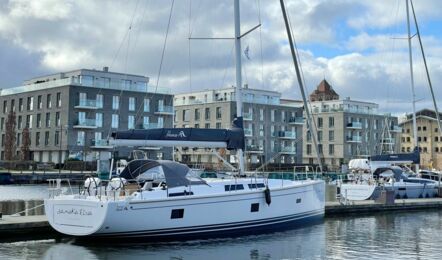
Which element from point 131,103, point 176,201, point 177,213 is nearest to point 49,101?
point 131,103

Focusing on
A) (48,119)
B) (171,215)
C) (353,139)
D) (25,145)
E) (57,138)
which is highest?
(48,119)

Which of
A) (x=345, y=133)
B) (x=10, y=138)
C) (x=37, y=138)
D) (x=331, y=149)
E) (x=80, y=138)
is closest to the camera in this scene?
(x=80, y=138)

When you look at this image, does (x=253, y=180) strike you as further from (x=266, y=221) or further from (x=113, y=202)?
(x=113, y=202)

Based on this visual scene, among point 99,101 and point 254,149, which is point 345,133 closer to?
point 254,149

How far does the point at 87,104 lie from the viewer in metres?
68.2

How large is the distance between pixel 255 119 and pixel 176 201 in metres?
66.1

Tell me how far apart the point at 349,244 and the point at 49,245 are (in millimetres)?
10506

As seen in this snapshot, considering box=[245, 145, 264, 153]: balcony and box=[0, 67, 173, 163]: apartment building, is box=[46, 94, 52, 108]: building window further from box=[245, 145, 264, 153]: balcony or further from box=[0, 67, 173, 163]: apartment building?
box=[245, 145, 264, 153]: balcony

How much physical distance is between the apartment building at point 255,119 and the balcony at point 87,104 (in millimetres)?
16540

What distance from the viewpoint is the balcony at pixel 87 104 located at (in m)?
67.9

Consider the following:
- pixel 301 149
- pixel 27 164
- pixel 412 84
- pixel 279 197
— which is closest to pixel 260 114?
pixel 301 149

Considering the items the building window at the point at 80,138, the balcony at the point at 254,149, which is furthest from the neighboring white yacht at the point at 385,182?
the building window at the point at 80,138

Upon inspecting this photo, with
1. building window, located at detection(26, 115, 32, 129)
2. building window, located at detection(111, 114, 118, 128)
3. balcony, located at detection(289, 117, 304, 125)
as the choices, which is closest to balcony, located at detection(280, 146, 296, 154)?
balcony, located at detection(289, 117, 304, 125)

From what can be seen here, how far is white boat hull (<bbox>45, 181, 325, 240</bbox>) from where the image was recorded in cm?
1773
